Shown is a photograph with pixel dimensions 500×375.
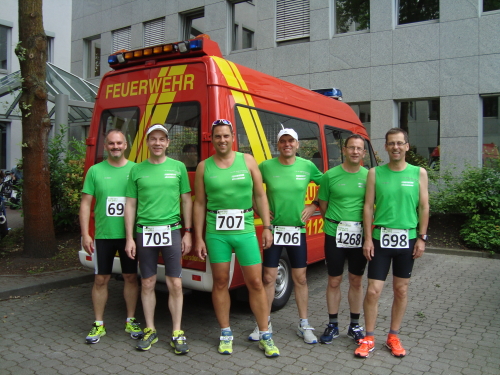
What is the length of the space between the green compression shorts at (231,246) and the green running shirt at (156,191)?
384 millimetres

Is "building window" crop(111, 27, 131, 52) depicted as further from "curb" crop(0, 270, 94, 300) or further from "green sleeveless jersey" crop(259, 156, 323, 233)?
"green sleeveless jersey" crop(259, 156, 323, 233)

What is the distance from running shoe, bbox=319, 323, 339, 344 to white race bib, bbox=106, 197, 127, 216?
2.10 metres

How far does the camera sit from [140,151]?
179 inches

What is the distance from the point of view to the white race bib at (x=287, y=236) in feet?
13.2

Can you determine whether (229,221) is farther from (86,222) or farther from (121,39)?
(121,39)

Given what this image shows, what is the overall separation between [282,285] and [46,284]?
120 inches

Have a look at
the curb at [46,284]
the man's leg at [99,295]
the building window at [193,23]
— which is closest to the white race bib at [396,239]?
the man's leg at [99,295]

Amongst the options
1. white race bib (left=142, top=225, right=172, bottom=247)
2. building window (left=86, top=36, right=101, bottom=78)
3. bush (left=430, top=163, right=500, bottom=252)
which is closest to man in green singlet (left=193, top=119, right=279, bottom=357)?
white race bib (left=142, top=225, right=172, bottom=247)

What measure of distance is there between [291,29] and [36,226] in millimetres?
9300

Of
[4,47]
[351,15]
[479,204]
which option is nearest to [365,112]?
[351,15]

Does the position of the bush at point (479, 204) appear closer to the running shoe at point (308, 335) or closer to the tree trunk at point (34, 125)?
the running shoe at point (308, 335)

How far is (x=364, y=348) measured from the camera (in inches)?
150

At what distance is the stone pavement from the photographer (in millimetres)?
3600

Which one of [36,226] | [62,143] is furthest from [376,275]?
[62,143]
